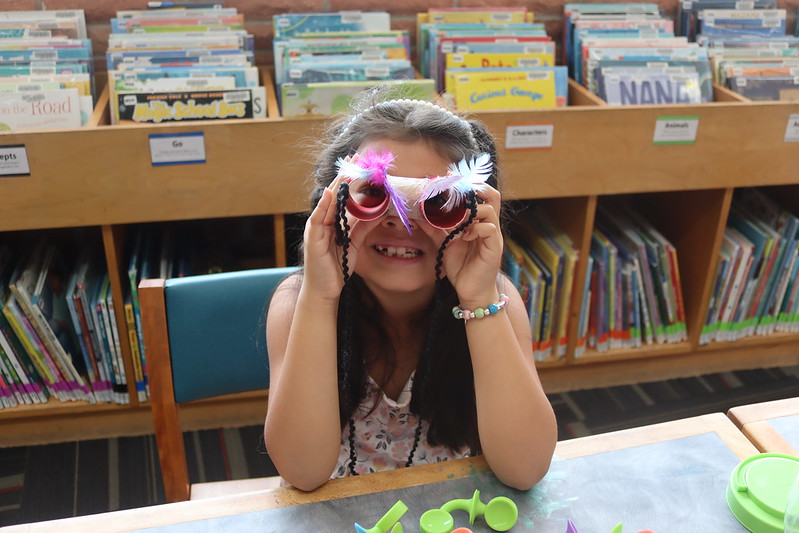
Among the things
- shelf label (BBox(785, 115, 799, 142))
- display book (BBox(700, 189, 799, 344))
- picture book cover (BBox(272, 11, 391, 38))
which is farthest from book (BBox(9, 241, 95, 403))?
shelf label (BBox(785, 115, 799, 142))

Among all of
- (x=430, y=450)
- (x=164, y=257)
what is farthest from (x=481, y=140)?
(x=164, y=257)

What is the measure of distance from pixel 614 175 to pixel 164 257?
1.23 meters

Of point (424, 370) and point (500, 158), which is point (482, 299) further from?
point (500, 158)

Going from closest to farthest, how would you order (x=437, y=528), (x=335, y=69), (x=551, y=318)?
(x=437, y=528), (x=335, y=69), (x=551, y=318)

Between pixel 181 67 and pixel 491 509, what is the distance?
4.66 feet

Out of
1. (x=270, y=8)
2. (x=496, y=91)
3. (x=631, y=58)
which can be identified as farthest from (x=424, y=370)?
(x=270, y=8)

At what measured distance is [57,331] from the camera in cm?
193

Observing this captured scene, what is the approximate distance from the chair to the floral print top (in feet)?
0.65

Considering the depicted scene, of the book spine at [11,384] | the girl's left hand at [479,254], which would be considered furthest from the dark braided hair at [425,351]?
the book spine at [11,384]

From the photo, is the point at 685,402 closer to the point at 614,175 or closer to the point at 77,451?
the point at 614,175

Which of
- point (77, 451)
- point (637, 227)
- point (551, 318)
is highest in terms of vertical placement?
point (637, 227)

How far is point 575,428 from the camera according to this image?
2172 millimetres

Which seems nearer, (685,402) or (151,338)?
(151,338)

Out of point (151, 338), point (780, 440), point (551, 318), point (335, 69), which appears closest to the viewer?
point (780, 440)
